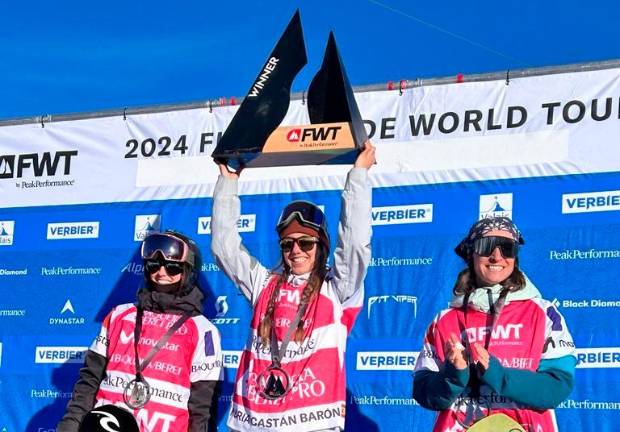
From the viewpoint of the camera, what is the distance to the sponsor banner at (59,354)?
21.9 ft

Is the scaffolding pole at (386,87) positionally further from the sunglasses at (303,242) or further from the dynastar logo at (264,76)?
the sunglasses at (303,242)

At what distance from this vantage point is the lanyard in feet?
16.3

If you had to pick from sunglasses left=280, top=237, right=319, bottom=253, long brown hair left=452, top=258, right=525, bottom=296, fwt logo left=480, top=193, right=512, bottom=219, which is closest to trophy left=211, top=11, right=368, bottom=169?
sunglasses left=280, top=237, right=319, bottom=253

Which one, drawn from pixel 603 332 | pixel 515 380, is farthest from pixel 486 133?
pixel 515 380

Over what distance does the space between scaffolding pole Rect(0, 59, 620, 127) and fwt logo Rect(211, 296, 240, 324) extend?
1250 millimetres

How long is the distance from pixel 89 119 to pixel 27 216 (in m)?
0.80

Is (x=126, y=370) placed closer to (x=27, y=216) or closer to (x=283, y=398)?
(x=283, y=398)

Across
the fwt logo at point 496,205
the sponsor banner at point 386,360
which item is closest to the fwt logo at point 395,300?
the sponsor banner at point 386,360

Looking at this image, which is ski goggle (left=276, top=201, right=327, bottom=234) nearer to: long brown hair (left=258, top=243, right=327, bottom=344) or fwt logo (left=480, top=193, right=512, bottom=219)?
long brown hair (left=258, top=243, right=327, bottom=344)

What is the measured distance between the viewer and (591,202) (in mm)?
5352

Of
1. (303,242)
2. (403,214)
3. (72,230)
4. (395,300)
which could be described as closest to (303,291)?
(303,242)

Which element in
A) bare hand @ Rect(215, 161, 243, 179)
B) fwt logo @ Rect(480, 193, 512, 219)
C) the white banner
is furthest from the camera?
fwt logo @ Rect(480, 193, 512, 219)

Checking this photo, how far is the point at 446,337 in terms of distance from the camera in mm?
4293

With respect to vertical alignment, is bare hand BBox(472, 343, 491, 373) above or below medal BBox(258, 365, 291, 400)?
above
